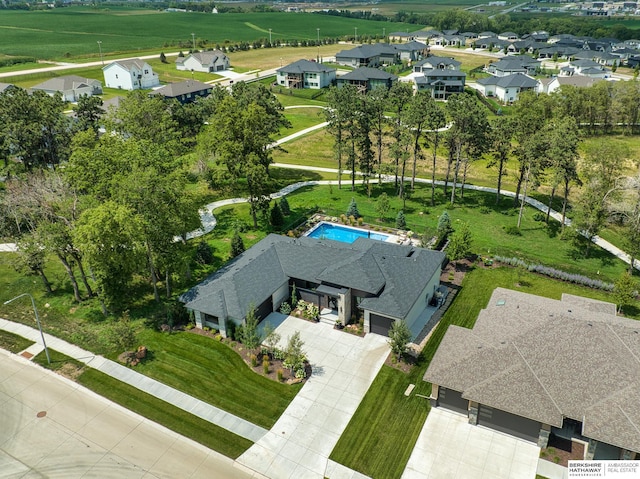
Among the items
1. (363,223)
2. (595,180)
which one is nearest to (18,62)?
(363,223)

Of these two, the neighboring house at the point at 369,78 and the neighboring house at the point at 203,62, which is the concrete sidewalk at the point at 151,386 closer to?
the neighboring house at the point at 369,78

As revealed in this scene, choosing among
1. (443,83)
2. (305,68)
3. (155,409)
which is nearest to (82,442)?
(155,409)

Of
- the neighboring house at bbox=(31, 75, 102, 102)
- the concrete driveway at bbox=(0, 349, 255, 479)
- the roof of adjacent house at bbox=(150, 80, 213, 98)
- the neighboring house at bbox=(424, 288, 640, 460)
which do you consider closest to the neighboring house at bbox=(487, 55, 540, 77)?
the roof of adjacent house at bbox=(150, 80, 213, 98)

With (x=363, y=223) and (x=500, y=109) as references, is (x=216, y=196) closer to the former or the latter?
(x=363, y=223)

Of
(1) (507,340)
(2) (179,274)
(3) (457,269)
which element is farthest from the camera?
(3) (457,269)

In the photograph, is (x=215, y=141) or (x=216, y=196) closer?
(x=215, y=141)

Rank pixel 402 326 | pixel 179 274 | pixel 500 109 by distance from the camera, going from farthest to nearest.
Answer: pixel 500 109
pixel 179 274
pixel 402 326

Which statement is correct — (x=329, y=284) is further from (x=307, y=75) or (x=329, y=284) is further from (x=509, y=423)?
(x=307, y=75)
